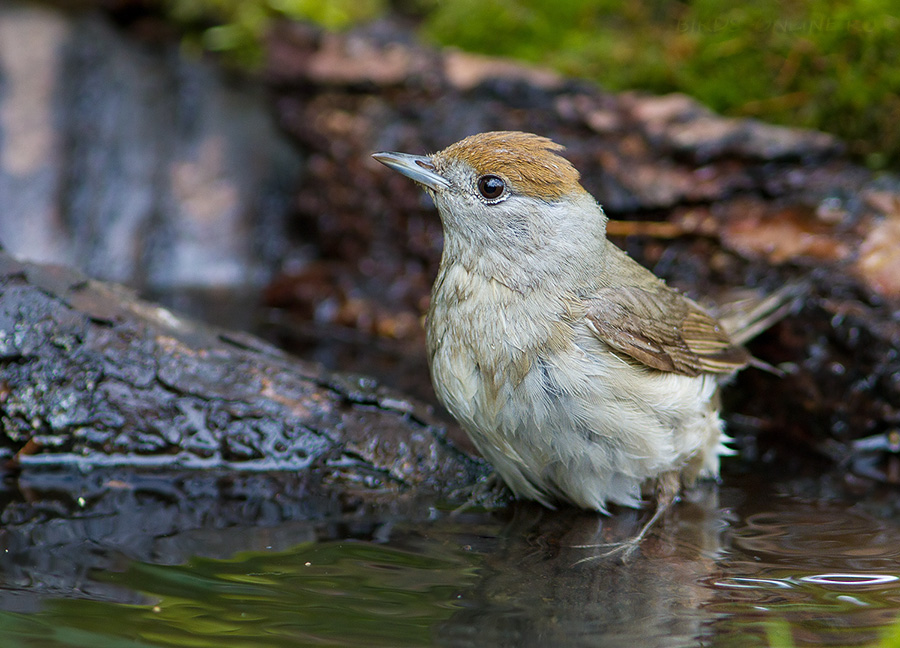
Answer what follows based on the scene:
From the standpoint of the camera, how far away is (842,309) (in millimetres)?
5383

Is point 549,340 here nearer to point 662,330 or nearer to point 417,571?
point 662,330

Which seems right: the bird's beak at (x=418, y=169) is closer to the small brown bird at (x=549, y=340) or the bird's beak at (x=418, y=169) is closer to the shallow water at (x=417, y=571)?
the small brown bird at (x=549, y=340)

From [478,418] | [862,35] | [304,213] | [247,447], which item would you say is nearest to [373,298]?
[304,213]

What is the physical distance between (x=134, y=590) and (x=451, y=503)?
66.3 inches

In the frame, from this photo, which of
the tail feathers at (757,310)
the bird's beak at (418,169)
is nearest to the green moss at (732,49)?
the tail feathers at (757,310)

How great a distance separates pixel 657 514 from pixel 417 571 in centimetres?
138

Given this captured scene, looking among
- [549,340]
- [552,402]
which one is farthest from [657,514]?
[549,340]

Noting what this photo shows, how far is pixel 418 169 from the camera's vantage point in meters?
4.38

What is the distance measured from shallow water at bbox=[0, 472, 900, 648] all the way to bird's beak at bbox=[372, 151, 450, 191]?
1.65 metres

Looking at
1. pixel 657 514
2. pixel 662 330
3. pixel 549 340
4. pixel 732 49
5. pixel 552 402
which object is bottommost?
pixel 657 514

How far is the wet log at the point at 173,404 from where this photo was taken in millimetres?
4473

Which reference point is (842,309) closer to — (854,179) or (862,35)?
(854,179)

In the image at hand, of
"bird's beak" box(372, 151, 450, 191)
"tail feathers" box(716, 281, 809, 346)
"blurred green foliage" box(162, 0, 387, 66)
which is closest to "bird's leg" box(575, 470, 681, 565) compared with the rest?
"tail feathers" box(716, 281, 809, 346)

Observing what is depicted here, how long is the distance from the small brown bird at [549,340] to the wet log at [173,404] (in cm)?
60
